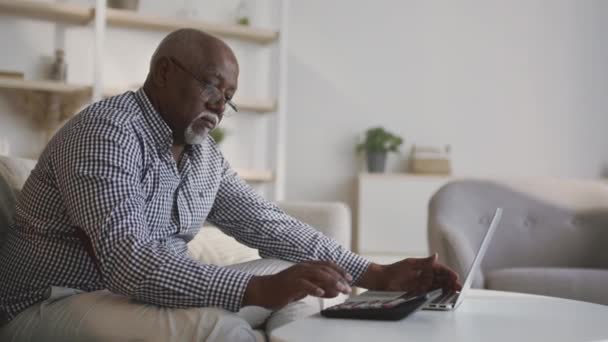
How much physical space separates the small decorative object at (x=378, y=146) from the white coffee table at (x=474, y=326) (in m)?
3.68

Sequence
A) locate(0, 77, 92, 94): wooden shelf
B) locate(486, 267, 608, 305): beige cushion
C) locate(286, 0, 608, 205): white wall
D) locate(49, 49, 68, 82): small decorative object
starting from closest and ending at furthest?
locate(486, 267, 608, 305): beige cushion
locate(0, 77, 92, 94): wooden shelf
locate(49, 49, 68, 82): small decorative object
locate(286, 0, 608, 205): white wall

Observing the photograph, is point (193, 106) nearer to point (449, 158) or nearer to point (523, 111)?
point (449, 158)

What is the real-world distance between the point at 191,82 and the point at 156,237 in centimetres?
33

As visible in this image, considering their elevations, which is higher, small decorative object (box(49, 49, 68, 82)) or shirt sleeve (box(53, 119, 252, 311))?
small decorative object (box(49, 49, 68, 82))

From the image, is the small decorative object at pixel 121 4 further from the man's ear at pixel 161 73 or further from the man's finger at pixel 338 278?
the man's finger at pixel 338 278

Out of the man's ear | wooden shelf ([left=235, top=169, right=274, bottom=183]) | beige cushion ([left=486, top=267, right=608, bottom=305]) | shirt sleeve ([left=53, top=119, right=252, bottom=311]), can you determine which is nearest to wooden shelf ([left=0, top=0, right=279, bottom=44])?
wooden shelf ([left=235, top=169, right=274, bottom=183])

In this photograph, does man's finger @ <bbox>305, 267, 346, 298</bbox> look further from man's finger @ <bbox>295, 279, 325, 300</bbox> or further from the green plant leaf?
the green plant leaf

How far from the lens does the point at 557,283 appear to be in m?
2.86

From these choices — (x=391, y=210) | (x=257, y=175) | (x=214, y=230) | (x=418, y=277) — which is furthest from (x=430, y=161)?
(x=418, y=277)

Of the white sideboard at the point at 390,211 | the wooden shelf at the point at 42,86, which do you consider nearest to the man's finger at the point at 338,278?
the wooden shelf at the point at 42,86

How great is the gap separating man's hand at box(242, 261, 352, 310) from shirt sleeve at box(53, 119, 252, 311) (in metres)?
0.06

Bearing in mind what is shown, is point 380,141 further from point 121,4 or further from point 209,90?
point 209,90

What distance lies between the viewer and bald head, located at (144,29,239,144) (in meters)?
1.71

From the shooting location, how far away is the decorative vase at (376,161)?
5371mm
